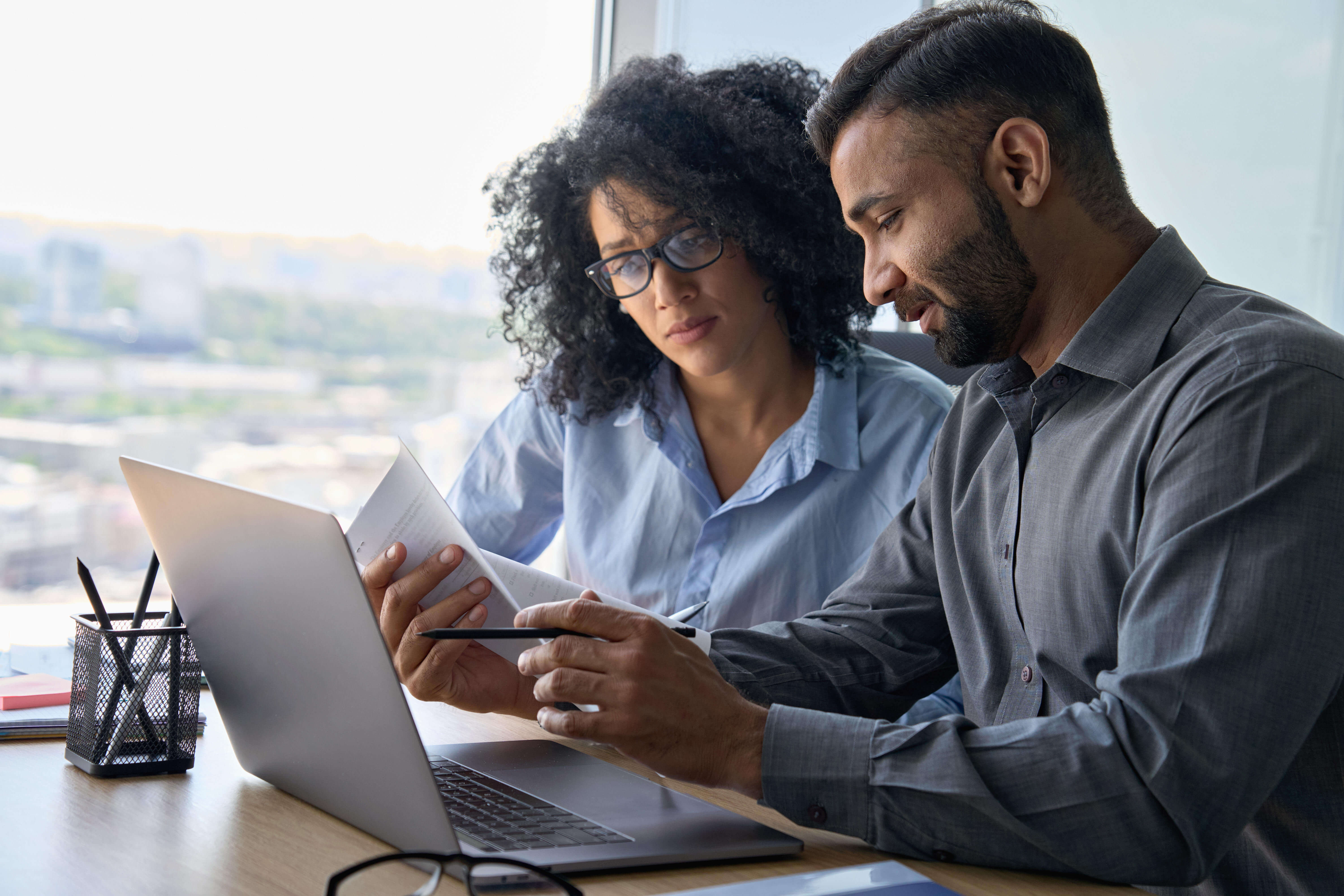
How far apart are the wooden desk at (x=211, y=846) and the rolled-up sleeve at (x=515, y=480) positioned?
3.00ft

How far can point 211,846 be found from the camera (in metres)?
0.77

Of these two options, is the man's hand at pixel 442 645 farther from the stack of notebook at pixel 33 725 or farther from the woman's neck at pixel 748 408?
the woman's neck at pixel 748 408

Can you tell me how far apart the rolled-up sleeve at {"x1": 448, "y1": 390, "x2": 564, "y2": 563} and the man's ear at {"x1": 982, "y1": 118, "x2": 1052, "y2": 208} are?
2.99ft

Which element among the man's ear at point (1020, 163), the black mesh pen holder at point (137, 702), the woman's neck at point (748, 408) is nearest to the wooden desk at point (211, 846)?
the black mesh pen holder at point (137, 702)

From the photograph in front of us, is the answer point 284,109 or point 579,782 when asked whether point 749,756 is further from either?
point 284,109

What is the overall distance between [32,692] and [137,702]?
0.26 meters

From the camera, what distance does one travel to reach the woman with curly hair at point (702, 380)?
161 cm

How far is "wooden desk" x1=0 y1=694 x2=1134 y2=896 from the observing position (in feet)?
2.33

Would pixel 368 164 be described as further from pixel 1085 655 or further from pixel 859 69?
pixel 1085 655

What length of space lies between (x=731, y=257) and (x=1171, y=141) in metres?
1.62

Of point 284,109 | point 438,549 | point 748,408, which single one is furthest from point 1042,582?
point 284,109

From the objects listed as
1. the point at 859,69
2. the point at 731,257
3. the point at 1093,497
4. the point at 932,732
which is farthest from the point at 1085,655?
the point at 731,257

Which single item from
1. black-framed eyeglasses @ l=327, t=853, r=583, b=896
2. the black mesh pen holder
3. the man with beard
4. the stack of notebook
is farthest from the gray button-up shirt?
the stack of notebook

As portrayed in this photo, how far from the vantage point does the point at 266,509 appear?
0.75 metres
